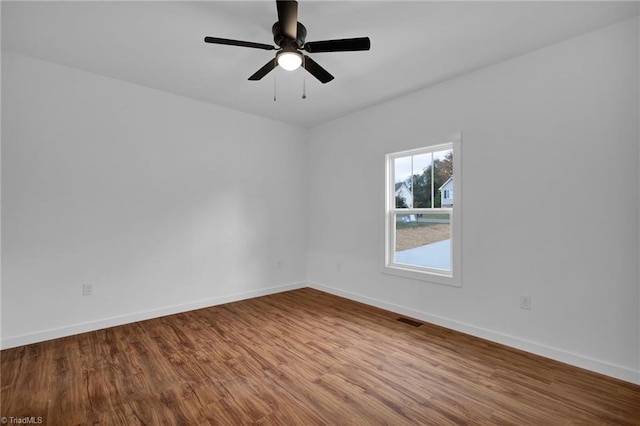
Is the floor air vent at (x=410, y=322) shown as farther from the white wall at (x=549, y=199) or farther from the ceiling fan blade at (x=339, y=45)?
the ceiling fan blade at (x=339, y=45)

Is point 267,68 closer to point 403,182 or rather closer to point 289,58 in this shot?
point 289,58

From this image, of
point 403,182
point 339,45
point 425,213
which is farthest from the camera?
point 403,182

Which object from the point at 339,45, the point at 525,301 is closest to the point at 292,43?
the point at 339,45

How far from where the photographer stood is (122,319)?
3.36m

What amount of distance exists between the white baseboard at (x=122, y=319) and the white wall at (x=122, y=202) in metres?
0.01

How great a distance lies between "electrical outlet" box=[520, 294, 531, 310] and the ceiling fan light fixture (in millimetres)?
2821

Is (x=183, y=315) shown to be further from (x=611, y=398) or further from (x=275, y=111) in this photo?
(x=611, y=398)

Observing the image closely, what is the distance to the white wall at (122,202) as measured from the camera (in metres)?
2.86

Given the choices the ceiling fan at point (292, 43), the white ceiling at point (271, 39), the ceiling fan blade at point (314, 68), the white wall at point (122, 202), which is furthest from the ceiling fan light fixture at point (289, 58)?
the white wall at point (122, 202)

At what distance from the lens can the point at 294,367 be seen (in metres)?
2.47

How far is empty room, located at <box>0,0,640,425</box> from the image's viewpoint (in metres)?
2.15

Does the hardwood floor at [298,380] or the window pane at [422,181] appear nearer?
the hardwood floor at [298,380]

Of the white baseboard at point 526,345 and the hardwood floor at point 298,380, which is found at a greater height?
the white baseboard at point 526,345

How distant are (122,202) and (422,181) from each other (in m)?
3.53
